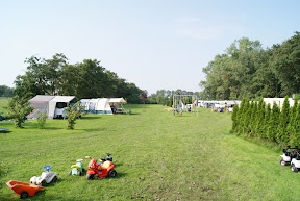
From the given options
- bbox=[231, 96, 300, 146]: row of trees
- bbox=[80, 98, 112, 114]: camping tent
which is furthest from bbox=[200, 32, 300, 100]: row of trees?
bbox=[231, 96, 300, 146]: row of trees

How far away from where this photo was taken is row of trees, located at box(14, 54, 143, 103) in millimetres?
33688

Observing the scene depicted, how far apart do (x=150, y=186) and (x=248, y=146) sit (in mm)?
5837

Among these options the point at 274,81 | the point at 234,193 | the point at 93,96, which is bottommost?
the point at 234,193

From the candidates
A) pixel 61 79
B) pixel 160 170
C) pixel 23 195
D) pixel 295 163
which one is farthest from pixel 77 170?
pixel 61 79

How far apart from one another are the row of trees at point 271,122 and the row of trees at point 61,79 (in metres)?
24.3

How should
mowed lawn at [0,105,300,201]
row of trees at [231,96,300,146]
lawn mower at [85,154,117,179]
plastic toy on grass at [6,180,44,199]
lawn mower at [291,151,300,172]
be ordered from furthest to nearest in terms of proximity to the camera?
1. row of trees at [231,96,300,146]
2. lawn mower at [291,151,300,172]
3. lawn mower at [85,154,117,179]
4. mowed lawn at [0,105,300,201]
5. plastic toy on grass at [6,180,44,199]

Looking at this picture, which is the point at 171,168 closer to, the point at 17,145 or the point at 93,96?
the point at 17,145

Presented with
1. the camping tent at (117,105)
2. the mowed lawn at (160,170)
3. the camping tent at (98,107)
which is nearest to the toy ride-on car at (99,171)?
the mowed lawn at (160,170)

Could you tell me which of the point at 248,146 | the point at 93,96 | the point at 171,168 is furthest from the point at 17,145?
the point at 93,96

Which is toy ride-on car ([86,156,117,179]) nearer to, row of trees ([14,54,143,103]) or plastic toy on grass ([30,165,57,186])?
plastic toy on grass ([30,165,57,186])

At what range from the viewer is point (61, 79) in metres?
38.2

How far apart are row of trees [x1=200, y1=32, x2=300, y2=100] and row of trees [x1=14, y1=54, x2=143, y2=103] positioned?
24.4 meters

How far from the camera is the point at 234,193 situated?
5.30 metres

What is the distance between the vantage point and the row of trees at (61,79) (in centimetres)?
3369
